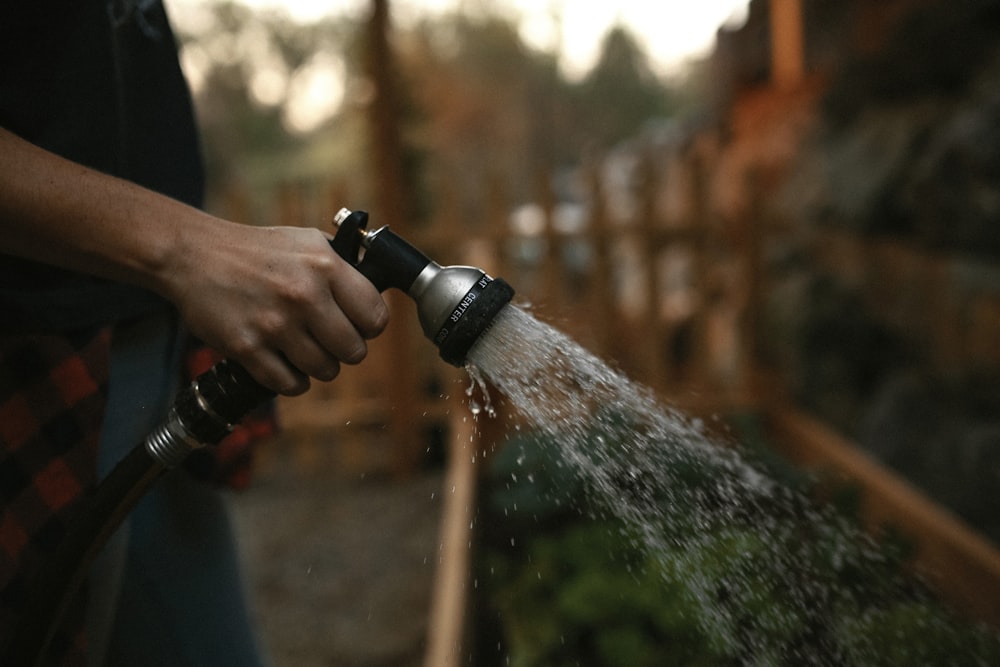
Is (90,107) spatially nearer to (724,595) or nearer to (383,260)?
(383,260)

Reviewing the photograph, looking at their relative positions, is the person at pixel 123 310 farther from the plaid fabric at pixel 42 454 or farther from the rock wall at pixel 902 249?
the rock wall at pixel 902 249

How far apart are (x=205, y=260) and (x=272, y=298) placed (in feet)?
0.27

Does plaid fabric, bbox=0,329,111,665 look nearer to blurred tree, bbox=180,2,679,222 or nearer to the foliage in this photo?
the foliage

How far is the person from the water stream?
25 cm

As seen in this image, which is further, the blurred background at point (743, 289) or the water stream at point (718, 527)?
the blurred background at point (743, 289)

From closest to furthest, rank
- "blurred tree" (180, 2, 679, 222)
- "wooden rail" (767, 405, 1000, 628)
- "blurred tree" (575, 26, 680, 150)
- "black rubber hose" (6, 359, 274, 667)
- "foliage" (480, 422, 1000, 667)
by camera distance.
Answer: "black rubber hose" (6, 359, 274, 667) → "foliage" (480, 422, 1000, 667) → "wooden rail" (767, 405, 1000, 628) → "blurred tree" (180, 2, 679, 222) → "blurred tree" (575, 26, 680, 150)

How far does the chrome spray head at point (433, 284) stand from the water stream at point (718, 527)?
0.04m

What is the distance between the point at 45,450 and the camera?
1034mm

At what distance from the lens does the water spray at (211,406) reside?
0.93 meters

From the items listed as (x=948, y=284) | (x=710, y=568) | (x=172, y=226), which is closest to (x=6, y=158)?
(x=172, y=226)

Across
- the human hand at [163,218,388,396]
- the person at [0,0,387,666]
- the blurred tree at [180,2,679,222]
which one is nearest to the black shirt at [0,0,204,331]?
the person at [0,0,387,666]

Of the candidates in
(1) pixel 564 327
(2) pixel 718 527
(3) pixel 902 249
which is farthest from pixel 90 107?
(3) pixel 902 249

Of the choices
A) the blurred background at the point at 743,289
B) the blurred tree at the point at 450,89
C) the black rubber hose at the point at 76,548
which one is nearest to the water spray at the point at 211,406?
the black rubber hose at the point at 76,548

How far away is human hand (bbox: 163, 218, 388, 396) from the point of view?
828mm
